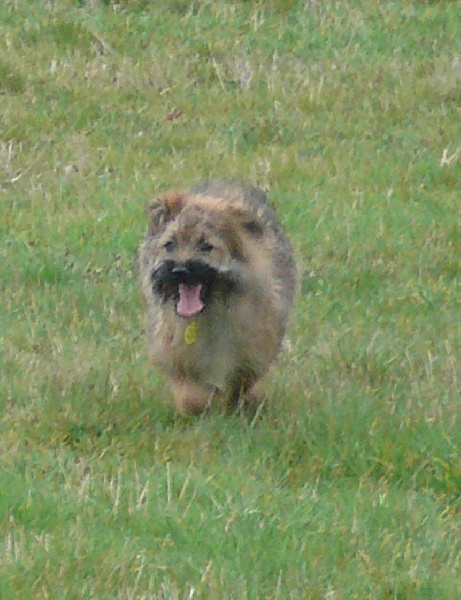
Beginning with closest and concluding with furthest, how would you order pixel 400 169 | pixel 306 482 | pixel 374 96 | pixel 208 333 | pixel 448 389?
pixel 306 482 → pixel 208 333 → pixel 448 389 → pixel 400 169 → pixel 374 96

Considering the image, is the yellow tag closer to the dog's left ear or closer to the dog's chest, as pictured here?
the dog's chest

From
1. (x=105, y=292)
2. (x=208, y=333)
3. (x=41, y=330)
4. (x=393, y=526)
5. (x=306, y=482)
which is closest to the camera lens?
(x=393, y=526)

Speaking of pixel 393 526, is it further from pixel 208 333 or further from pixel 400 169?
pixel 400 169

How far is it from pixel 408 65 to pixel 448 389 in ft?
20.2

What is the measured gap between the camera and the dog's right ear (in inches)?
259

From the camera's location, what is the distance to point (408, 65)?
1284 cm

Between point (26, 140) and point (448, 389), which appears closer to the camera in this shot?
point (448, 389)

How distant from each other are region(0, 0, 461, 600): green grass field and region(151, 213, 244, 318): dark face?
1.87ft

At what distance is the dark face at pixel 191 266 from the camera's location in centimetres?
621

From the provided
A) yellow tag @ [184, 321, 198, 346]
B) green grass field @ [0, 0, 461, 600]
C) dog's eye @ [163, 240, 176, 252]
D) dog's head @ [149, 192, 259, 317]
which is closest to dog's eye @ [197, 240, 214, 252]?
dog's head @ [149, 192, 259, 317]

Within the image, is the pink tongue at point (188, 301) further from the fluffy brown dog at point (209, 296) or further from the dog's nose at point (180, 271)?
the dog's nose at point (180, 271)

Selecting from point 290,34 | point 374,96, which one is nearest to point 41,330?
point 374,96

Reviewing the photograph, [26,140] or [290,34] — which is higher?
[290,34]

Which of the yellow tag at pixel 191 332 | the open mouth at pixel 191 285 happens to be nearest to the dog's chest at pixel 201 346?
the yellow tag at pixel 191 332
